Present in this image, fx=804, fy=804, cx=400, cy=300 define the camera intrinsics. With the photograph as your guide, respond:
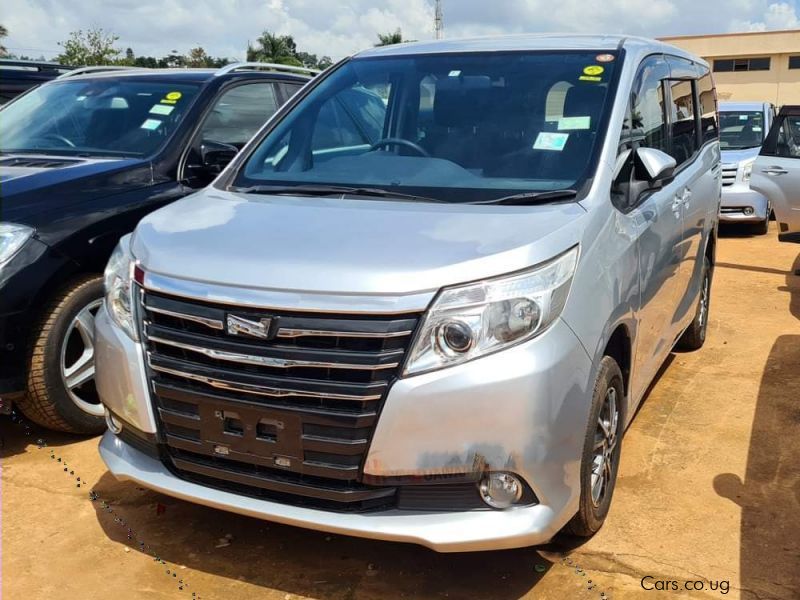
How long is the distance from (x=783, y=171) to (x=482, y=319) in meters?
6.48

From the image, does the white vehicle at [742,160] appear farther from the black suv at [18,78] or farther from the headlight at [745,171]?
the black suv at [18,78]

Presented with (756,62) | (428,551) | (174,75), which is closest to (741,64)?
(756,62)

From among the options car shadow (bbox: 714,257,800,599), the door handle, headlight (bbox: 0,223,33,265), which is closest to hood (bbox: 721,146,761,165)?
the door handle

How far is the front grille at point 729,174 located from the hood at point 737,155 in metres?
0.07

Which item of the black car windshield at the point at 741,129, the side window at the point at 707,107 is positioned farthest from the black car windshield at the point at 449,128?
the black car windshield at the point at 741,129

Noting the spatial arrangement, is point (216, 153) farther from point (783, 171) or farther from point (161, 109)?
point (783, 171)

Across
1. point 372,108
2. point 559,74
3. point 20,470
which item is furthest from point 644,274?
point 20,470

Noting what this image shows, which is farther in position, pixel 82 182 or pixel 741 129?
pixel 741 129

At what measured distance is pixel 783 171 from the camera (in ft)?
25.9

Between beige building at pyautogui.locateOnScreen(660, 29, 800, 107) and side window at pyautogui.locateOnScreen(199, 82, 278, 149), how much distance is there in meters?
51.0

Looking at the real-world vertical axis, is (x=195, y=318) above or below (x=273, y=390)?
above

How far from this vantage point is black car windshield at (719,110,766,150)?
1229cm

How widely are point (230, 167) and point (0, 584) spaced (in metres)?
2.08

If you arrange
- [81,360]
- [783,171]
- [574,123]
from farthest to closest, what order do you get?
[783,171] < [81,360] < [574,123]
